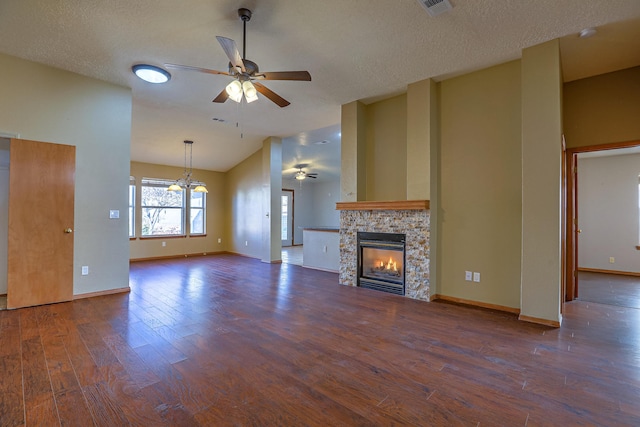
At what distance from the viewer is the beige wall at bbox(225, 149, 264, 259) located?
780 cm

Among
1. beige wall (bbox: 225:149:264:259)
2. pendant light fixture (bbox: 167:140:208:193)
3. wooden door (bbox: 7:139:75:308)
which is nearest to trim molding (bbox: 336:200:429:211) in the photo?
beige wall (bbox: 225:149:264:259)

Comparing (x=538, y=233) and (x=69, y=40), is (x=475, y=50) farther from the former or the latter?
(x=69, y=40)

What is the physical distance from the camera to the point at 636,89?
3654 millimetres

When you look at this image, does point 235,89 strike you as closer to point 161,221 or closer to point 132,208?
point 132,208

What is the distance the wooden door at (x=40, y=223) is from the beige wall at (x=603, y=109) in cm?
680

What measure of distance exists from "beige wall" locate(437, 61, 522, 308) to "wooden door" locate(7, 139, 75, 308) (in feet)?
16.6

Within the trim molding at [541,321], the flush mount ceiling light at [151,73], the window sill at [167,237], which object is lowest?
the trim molding at [541,321]

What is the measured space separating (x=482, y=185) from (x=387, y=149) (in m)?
1.57

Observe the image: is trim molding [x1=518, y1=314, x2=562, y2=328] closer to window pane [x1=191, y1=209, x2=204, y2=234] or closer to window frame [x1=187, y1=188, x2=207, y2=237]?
window frame [x1=187, y1=188, x2=207, y2=237]

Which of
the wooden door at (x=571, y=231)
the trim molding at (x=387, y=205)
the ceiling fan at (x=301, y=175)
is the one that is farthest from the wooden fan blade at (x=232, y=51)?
the ceiling fan at (x=301, y=175)

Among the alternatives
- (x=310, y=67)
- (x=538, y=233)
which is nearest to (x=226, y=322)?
(x=310, y=67)

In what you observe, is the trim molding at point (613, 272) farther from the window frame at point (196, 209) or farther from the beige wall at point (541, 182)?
the window frame at point (196, 209)

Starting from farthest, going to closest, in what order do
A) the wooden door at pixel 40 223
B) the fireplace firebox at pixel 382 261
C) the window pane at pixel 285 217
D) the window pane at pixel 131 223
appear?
1. the window pane at pixel 285 217
2. the window pane at pixel 131 223
3. the fireplace firebox at pixel 382 261
4. the wooden door at pixel 40 223

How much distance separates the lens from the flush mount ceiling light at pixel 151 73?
12.3 feet
